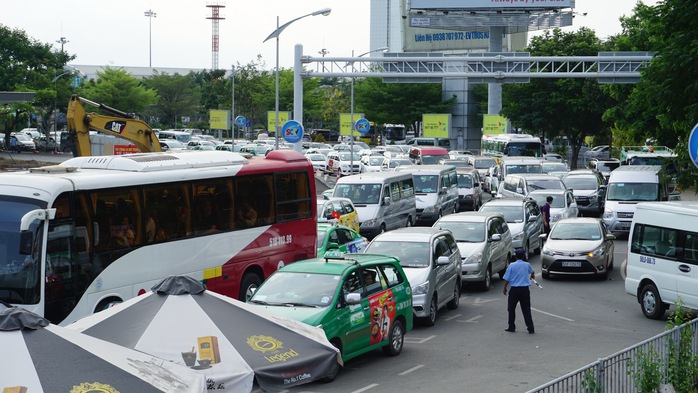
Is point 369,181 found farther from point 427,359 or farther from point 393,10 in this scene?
point 393,10

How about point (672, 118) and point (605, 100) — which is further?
point (605, 100)

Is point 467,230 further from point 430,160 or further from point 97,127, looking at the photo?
point 430,160

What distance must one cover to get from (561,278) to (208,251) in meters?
10.7

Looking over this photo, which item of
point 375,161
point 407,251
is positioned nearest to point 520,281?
point 407,251

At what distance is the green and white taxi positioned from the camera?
13562 millimetres

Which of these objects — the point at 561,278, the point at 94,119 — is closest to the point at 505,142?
the point at 561,278

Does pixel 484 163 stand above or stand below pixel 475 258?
above

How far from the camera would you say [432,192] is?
35781mm

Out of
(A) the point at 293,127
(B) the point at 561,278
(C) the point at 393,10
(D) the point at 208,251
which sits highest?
(C) the point at 393,10

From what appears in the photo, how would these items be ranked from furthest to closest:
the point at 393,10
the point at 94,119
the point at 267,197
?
the point at 393,10 → the point at 94,119 → the point at 267,197

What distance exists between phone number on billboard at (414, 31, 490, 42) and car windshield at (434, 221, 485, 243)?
64881 mm

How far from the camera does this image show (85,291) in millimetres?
14375

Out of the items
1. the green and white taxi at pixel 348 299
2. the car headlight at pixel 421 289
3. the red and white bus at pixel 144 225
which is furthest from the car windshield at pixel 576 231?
the green and white taxi at pixel 348 299

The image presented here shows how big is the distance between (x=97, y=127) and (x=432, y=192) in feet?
51.9
